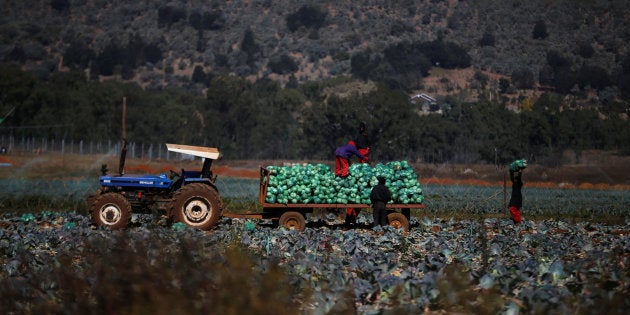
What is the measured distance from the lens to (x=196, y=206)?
1894 centimetres

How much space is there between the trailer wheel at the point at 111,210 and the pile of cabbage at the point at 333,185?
3000mm

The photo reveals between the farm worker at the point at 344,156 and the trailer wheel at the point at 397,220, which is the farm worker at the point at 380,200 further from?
the farm worker at the point at 344,156

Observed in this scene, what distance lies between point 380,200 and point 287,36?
164m

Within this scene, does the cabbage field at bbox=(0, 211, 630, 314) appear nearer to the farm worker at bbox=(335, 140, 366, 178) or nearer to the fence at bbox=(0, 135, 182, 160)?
the farm worker at bbox=(335, 140, 366, 178)

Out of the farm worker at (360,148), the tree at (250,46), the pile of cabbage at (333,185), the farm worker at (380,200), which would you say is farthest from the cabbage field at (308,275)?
the tree at (250,46)

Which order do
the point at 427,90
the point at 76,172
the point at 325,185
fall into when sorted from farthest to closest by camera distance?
the point at 427,90, the point at 76,172, the point at 325,185

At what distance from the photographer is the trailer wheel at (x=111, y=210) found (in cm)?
1891

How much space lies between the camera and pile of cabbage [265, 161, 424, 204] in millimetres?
19281

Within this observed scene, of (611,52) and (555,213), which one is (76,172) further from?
(611,52)

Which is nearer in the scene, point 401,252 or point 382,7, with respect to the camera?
point 401,252

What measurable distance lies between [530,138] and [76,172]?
4678 cm

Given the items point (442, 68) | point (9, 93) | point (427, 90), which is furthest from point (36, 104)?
point (442, 68)

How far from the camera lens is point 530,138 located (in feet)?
289

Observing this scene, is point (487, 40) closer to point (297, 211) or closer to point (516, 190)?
point (516, 190)
